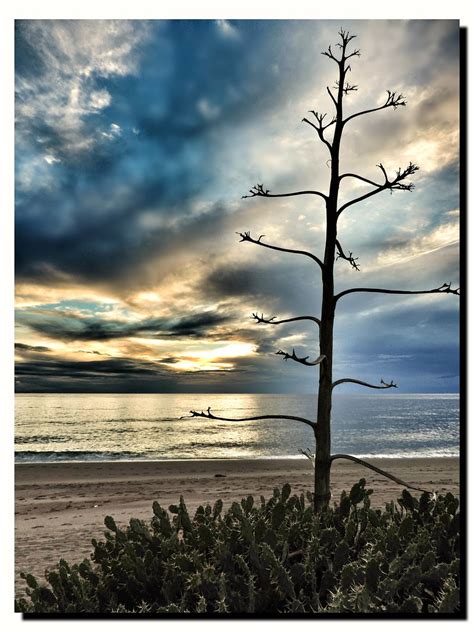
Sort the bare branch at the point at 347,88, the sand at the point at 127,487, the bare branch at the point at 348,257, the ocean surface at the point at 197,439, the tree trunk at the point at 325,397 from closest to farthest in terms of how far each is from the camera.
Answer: the tree trunk at the point at 325,397 < the bare branch at the point at 348,257 < the bare branch at the point at 347,88 < the sand at the point at 127,487 < the ocean surface at the point at 197,439

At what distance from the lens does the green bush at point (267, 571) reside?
2076 mm

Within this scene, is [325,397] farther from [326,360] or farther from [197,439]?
[197,439]

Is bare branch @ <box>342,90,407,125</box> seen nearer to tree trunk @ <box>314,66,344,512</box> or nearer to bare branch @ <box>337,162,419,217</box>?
tree trunk @ <box>314,66,344,512</box>

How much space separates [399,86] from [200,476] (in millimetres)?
9866

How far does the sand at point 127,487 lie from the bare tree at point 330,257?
2844 millimetres

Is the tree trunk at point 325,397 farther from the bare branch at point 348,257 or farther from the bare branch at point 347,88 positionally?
the bare branch at point 347,88

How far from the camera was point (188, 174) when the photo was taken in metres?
3.78

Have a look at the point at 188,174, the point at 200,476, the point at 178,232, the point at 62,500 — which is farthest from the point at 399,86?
the point at 200,476

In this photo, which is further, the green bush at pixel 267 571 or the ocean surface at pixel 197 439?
the ocean surface at pixel 197 439

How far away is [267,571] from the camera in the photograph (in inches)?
86.0

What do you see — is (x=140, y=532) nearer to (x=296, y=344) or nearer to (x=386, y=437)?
(x=296, y=344)

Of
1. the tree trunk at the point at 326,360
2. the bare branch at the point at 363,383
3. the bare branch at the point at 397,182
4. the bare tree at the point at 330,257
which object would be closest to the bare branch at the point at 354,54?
the bare tree at the point at 330,257

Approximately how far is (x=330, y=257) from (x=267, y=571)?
1624 mm

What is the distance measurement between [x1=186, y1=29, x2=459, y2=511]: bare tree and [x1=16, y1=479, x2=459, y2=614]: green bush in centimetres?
31
